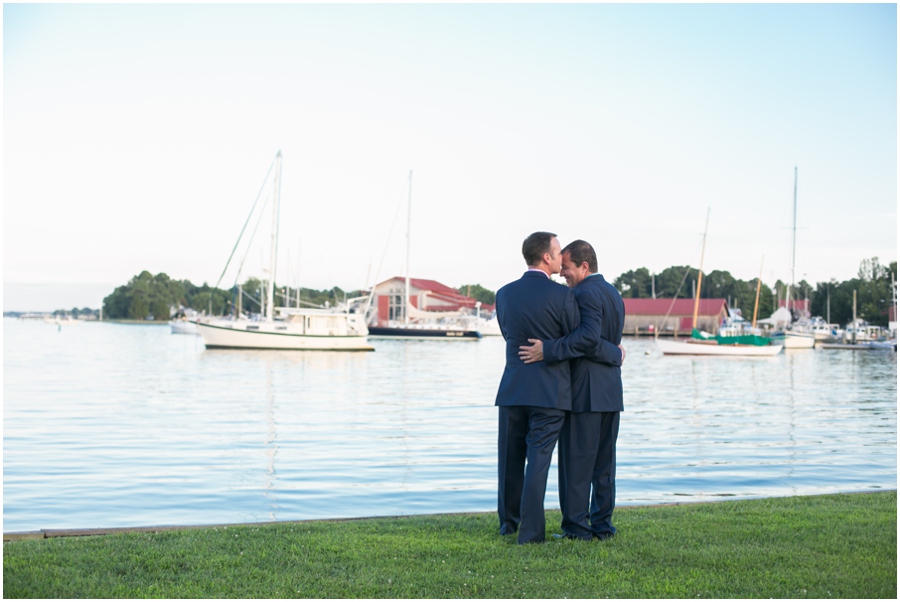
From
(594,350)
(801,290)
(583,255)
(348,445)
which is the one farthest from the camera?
(801,290)

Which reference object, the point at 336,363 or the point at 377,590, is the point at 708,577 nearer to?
the point at 377,590

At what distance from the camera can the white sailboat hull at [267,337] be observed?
209 feet

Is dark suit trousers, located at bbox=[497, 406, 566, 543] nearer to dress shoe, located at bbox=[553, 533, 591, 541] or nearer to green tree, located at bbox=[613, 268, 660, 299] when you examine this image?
dress shoe, located at bbox=[553, 533, 591, 541]

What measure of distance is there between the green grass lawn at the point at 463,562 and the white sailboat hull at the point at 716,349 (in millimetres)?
56879

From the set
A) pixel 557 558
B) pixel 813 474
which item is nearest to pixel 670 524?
pixel 557 558

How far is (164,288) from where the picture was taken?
18925cm

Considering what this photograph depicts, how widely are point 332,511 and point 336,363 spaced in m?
41.1

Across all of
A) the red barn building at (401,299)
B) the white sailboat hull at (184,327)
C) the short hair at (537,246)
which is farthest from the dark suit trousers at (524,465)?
the red barn building at (401,299)

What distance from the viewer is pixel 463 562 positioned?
602 cm

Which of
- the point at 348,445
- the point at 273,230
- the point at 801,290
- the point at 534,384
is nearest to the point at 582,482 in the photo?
the point at 534,384

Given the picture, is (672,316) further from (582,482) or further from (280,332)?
(582,482)

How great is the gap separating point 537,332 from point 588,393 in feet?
1.89

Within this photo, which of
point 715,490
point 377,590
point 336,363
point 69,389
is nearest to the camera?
point 377,590

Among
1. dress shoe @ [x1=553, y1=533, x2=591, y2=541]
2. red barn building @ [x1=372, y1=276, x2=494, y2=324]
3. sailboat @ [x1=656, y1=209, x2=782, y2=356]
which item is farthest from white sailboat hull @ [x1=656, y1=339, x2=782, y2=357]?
dress shoe @ [x1=553, y1=533, x2=591, y2=541]
